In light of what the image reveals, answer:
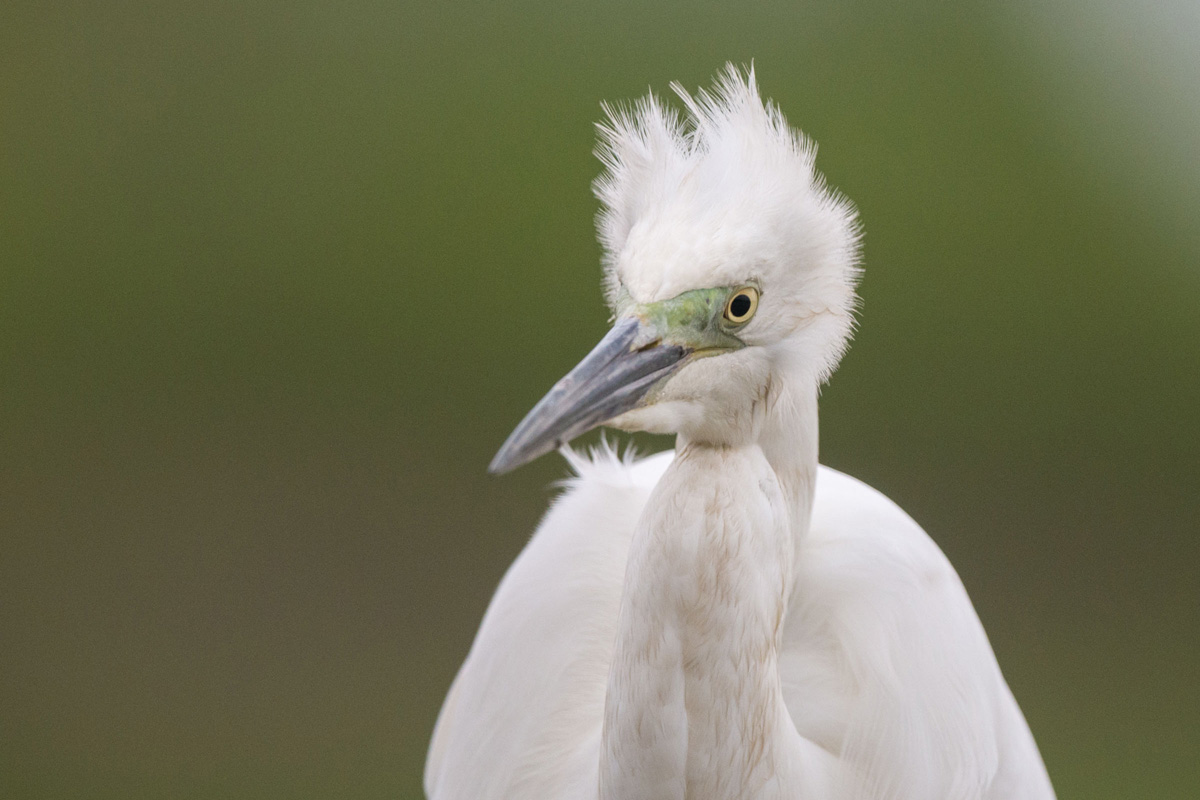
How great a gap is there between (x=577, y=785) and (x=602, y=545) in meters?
0.24

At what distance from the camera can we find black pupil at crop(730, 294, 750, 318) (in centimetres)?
72

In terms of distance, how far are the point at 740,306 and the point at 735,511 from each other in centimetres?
14

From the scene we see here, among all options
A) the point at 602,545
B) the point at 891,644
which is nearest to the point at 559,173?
the point at 602,545

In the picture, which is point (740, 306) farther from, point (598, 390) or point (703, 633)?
point (703, 633)

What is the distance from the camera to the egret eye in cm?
72

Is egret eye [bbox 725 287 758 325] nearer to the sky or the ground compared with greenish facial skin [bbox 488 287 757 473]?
nearer to the sky

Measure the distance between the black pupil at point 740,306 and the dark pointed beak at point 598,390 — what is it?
4 cm

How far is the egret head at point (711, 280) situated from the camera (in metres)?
0.70

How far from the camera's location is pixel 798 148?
79 centimetres

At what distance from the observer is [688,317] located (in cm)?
Result: 70

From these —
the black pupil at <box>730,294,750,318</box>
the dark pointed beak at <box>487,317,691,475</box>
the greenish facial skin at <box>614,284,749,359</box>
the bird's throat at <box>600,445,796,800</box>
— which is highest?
the black pupil at <box>730,294,750,318</box>

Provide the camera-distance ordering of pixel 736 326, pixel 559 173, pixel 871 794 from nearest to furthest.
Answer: pixel 736 326, pixel 871 794, pixel 559 173

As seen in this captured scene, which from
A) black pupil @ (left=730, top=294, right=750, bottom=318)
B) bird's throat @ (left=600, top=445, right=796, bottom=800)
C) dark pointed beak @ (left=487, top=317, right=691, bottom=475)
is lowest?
bird's throat @ (left=600, top=445, right=796, bottom=800)

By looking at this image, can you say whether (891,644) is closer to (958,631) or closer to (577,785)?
(958,631)
